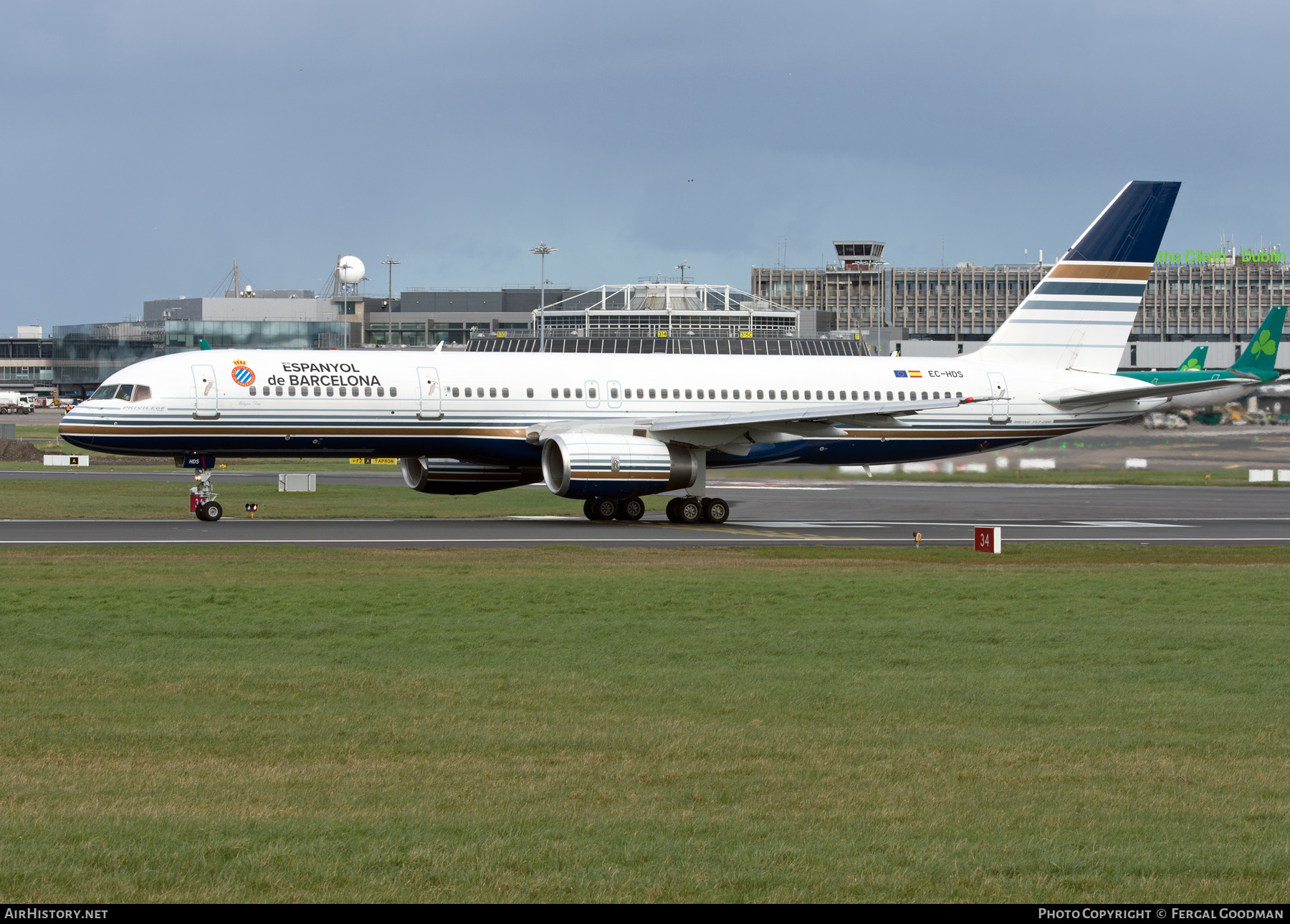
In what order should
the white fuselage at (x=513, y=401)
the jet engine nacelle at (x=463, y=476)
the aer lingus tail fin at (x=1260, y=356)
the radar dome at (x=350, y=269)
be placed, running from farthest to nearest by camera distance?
the radar dome at (x=350, y=269), the aer lingus tail fin at (x=1260, y=356), the jet engine nacelle at (x=463, y=476), the white fuselage at (x=513, y=401)

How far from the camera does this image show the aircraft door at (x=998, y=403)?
1713 inches

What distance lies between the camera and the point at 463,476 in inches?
1581

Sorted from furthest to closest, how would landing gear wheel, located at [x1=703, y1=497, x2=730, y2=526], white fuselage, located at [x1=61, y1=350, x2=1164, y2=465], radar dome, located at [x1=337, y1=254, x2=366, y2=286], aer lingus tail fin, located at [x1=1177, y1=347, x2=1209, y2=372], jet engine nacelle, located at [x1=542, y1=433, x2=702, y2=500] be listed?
radar dome, located at [x1=337, y1=254, x2=366, y2=286] → aer lingus tail fin, located at [x1=1177, y1=347, x2=1209, y2=372] → landing gear wheel, located at [x1=703, y1=497, x2=730, y2=526] → white fuselage, located at [x1=61, y1=350, x2=1164, y2=465] → jet engine nacelle, located at [x1=542, y1=433, x2=702, y2=500]

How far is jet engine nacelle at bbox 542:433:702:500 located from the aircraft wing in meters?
13.5

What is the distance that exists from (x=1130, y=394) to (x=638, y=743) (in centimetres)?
3517

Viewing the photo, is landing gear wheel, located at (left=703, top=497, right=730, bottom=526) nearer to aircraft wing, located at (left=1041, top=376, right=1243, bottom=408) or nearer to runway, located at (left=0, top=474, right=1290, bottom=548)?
runway, located at (left=0, top=474, right=1290, bottom=548)

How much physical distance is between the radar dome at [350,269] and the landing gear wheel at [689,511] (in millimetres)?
165549

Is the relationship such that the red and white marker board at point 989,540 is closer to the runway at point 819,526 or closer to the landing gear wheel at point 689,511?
the runway at point 819,526

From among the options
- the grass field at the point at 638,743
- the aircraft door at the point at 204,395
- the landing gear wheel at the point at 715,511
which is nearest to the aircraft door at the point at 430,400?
the aircraft door at the point at 204,395

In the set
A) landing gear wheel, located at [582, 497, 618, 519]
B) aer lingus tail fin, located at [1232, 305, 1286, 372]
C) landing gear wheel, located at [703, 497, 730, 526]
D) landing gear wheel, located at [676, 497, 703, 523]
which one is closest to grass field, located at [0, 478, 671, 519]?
landing gear wheel, located at [582, 497, 618, 519]

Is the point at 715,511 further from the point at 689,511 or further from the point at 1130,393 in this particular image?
the point at 1130,393

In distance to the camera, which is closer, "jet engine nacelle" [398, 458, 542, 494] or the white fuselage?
the white fuselage

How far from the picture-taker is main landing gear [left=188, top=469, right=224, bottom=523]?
37844mm
